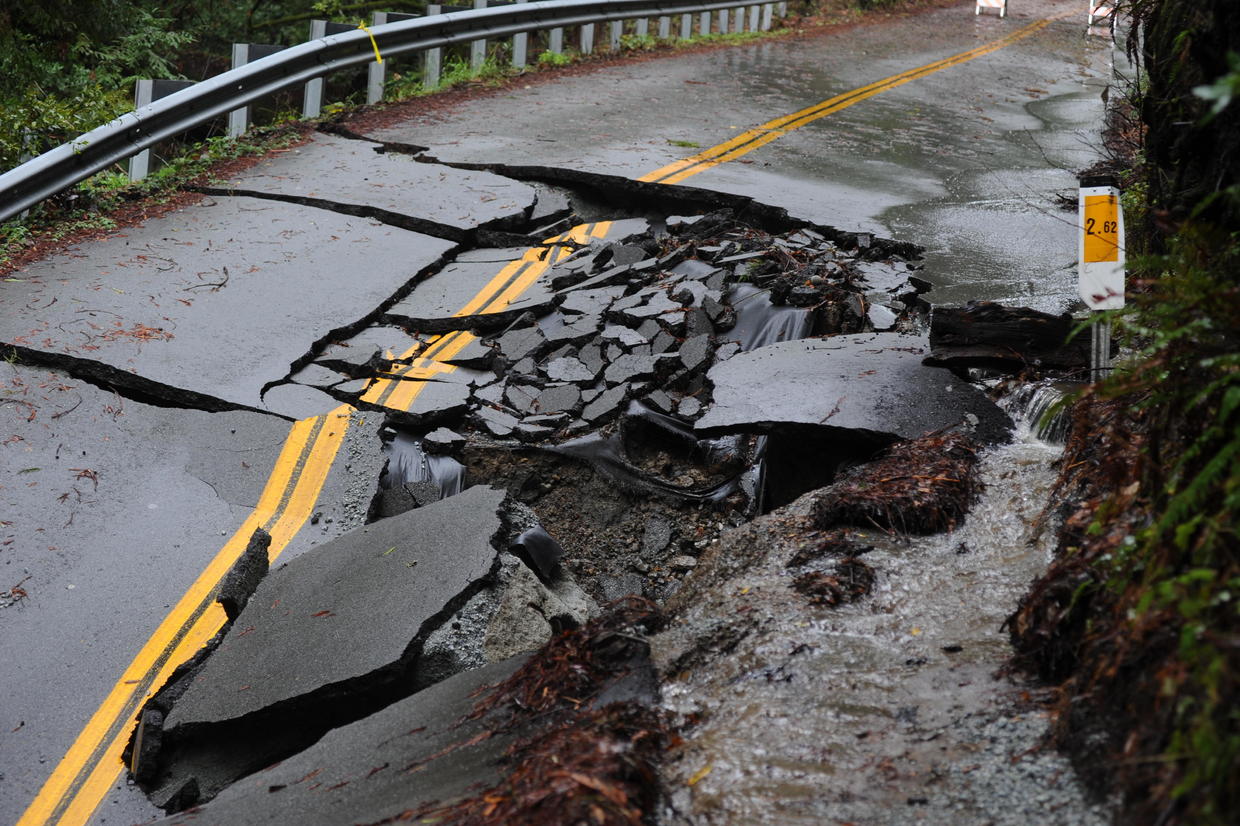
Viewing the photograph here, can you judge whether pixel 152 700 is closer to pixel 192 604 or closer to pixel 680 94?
pixel 192 604

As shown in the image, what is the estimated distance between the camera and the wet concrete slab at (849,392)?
5.76 m

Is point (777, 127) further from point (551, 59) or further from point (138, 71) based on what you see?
point (138, 71)

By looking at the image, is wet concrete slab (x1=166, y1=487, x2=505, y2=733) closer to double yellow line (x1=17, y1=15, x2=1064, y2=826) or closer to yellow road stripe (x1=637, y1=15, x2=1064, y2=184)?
double yellow line (x1=17, y1=15, x2=1064, y2=826)

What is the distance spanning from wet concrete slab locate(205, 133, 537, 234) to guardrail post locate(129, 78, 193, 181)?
716mm

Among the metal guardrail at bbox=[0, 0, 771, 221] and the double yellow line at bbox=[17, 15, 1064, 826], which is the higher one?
the metal guardrail at bbox=[0, 0, 771, 221]

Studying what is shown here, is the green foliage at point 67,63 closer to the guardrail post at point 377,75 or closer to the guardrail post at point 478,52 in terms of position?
the guardrail post at point 377,75

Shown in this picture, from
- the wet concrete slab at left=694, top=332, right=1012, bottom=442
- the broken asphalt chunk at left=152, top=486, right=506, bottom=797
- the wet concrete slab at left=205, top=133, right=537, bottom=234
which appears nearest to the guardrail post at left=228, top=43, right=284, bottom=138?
the wet concrete slab at left=205, top=133, right=537, bottom=234

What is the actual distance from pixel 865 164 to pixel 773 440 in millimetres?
Result: 5598

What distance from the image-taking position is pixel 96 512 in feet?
19.0

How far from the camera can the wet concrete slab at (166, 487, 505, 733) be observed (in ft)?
15.0

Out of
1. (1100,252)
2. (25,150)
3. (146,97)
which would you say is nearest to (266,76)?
(146,97)

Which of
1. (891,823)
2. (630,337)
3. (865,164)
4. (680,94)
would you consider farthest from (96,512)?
(680,94)

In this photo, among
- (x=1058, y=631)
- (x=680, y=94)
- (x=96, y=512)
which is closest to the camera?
(x=1058, y=631)

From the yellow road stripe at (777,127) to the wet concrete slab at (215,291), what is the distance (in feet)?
8.10
